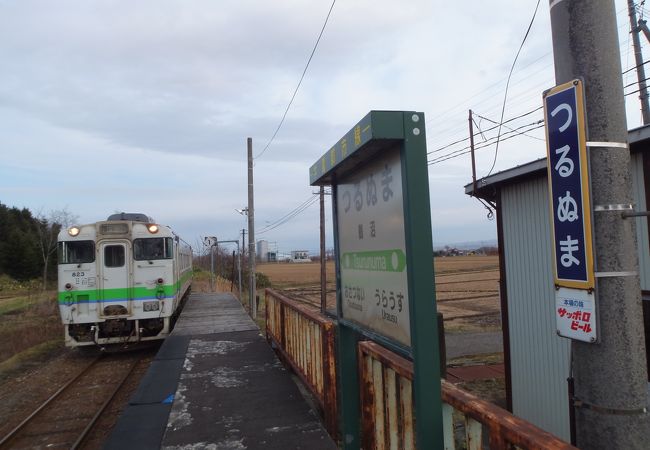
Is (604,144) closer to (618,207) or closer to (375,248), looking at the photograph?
(618,207)

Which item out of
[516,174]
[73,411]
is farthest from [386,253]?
[73,411]

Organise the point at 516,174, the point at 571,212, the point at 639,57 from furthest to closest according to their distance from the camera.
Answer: the point at 639,57
the point at 516,174
the point at 571,212

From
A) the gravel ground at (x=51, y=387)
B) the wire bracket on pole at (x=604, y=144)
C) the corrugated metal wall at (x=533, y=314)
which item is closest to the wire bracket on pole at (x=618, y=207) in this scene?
the wire bracket on pole at (x=604, y=144)

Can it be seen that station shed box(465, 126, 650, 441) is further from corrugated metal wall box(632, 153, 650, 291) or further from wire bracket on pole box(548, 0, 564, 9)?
wire bracket on pole box(548, 0, 564, 9)

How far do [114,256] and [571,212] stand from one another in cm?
1157

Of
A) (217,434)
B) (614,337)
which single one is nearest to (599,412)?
(614,337)

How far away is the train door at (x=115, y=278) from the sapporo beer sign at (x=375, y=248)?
935 cm

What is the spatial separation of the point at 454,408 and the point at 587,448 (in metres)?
0.57

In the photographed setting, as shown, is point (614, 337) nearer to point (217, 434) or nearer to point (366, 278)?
point (366, 278)

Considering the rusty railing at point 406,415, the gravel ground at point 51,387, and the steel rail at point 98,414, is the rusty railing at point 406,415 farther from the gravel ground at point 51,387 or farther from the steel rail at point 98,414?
the gravel ground at point 51,387

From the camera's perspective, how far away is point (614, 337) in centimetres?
194

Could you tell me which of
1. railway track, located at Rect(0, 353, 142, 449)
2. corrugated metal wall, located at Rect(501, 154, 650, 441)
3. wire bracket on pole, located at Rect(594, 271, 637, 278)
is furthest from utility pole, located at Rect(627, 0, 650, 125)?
railway track, located at Rect(0, 353, 142, 449)

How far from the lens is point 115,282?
38.5 ft

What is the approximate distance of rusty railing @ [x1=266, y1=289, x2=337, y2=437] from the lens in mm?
4488
